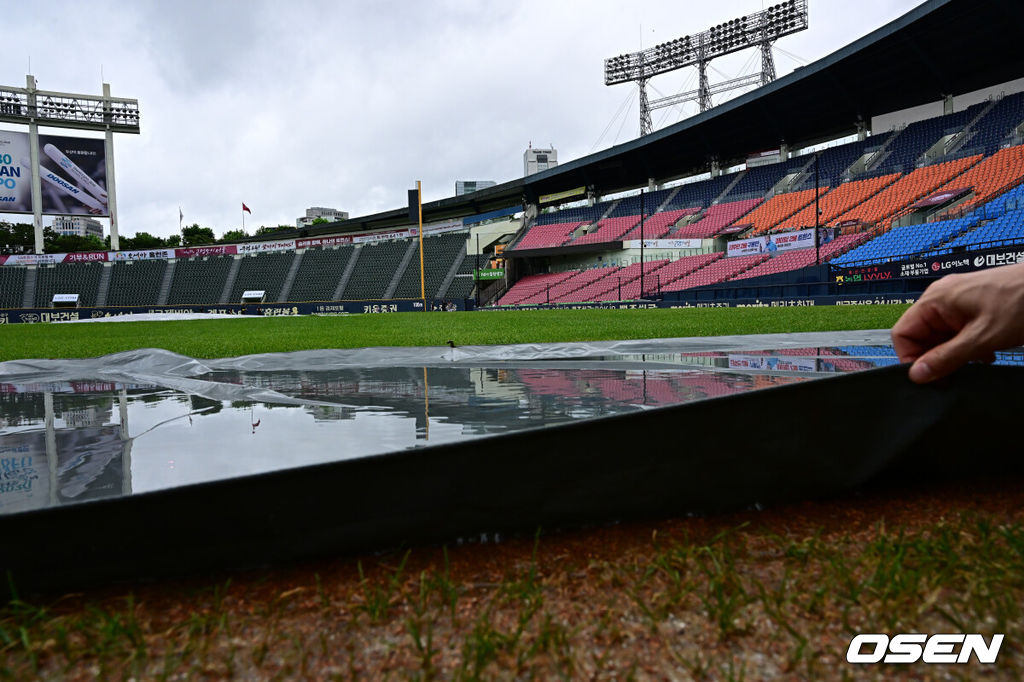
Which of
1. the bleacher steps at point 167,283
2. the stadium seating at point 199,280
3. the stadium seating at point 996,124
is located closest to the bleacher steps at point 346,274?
the stadium seating at point 199,280

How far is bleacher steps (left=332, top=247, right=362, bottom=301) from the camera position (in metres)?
36.0

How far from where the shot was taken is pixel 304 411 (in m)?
2.52

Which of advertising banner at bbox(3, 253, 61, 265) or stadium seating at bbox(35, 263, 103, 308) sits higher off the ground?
advertising banner at bbox(3, 253, 61, 265)

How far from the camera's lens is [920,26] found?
18.5 meters

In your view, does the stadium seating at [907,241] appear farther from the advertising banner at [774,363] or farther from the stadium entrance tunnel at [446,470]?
the stadium entrance tunnel at [446,470]

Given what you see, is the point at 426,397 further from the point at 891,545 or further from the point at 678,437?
the point at 891,545

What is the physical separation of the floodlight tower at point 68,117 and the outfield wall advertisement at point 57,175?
21 centimetres

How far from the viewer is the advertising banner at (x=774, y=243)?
2094cm

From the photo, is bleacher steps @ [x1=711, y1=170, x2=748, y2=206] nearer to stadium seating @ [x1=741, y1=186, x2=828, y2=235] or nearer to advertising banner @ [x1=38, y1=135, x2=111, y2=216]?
stadium seating @ [x1=741, y1=186, x2=828, y2=235]

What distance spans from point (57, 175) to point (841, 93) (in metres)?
42.1

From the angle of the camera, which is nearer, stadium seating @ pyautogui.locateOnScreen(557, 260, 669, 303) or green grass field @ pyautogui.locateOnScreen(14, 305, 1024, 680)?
green grass field @ pyautogui.locateOnScreen(14, 305, 1024, 680)

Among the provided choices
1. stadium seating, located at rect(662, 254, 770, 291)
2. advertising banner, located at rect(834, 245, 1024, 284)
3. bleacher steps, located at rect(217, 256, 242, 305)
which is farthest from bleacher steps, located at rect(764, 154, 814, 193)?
bleacher steps, located at rect(217, 256, 242, 305)

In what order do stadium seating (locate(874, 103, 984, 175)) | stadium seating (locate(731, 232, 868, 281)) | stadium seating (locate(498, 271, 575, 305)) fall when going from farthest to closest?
stadium seating (locate(498, 271, 575, 305)), stadium seating (locate(874, 103, 984, 175)), stadium seating (locate(731, 232, 868, 281))

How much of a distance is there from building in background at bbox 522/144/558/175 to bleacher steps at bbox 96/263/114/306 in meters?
42.4
